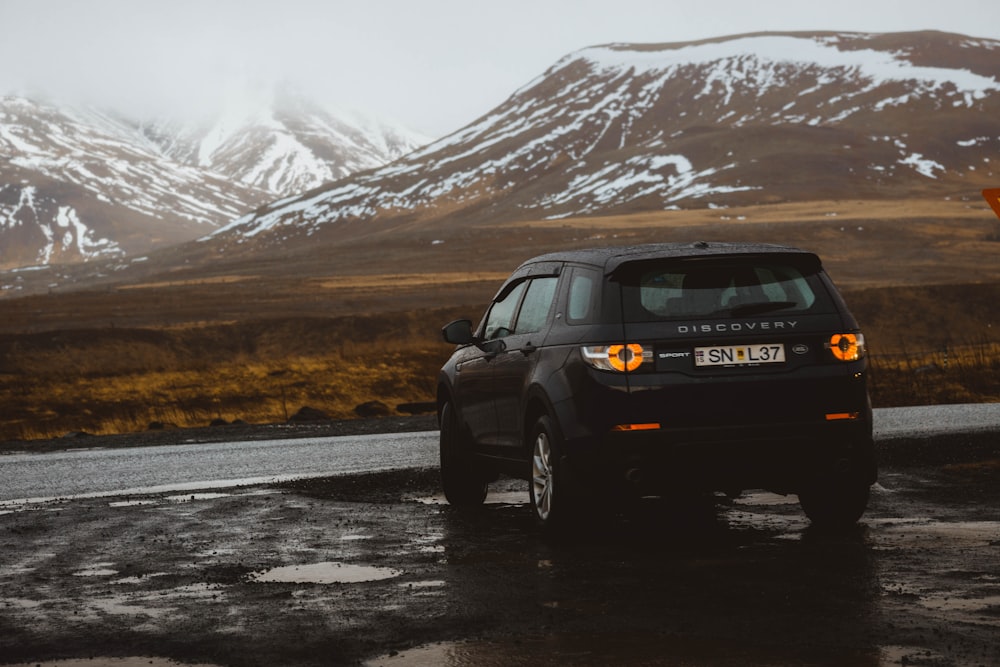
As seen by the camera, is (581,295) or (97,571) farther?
(581,295)

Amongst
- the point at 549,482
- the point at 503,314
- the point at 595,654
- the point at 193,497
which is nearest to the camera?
the point at 595,654

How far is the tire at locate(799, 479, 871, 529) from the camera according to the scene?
930 centimetres

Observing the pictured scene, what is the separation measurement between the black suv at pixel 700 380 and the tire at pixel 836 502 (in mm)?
14

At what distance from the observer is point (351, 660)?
593 cm

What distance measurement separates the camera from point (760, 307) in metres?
8.91

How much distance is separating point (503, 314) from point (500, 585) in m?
3.79

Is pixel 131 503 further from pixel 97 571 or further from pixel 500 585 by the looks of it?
pixel 500 585

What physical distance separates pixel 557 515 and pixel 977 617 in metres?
3.26

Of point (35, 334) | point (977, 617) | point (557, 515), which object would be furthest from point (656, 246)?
point (35, 334)

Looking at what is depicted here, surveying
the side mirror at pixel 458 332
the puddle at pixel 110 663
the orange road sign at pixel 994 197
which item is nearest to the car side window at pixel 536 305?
the side mirror at pixel 458 332

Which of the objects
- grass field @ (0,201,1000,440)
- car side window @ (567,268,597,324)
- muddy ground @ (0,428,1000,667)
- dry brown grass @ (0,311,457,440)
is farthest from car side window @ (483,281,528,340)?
dry brown grass @ (0,311,457,440)

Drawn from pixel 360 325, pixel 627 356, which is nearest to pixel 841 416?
pixel 627 356

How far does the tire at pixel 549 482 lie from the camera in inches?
356

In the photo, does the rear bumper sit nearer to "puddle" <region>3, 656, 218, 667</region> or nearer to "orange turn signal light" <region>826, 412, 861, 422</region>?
"orange turn signal light" <region>826, 412, 861, 422</region>
